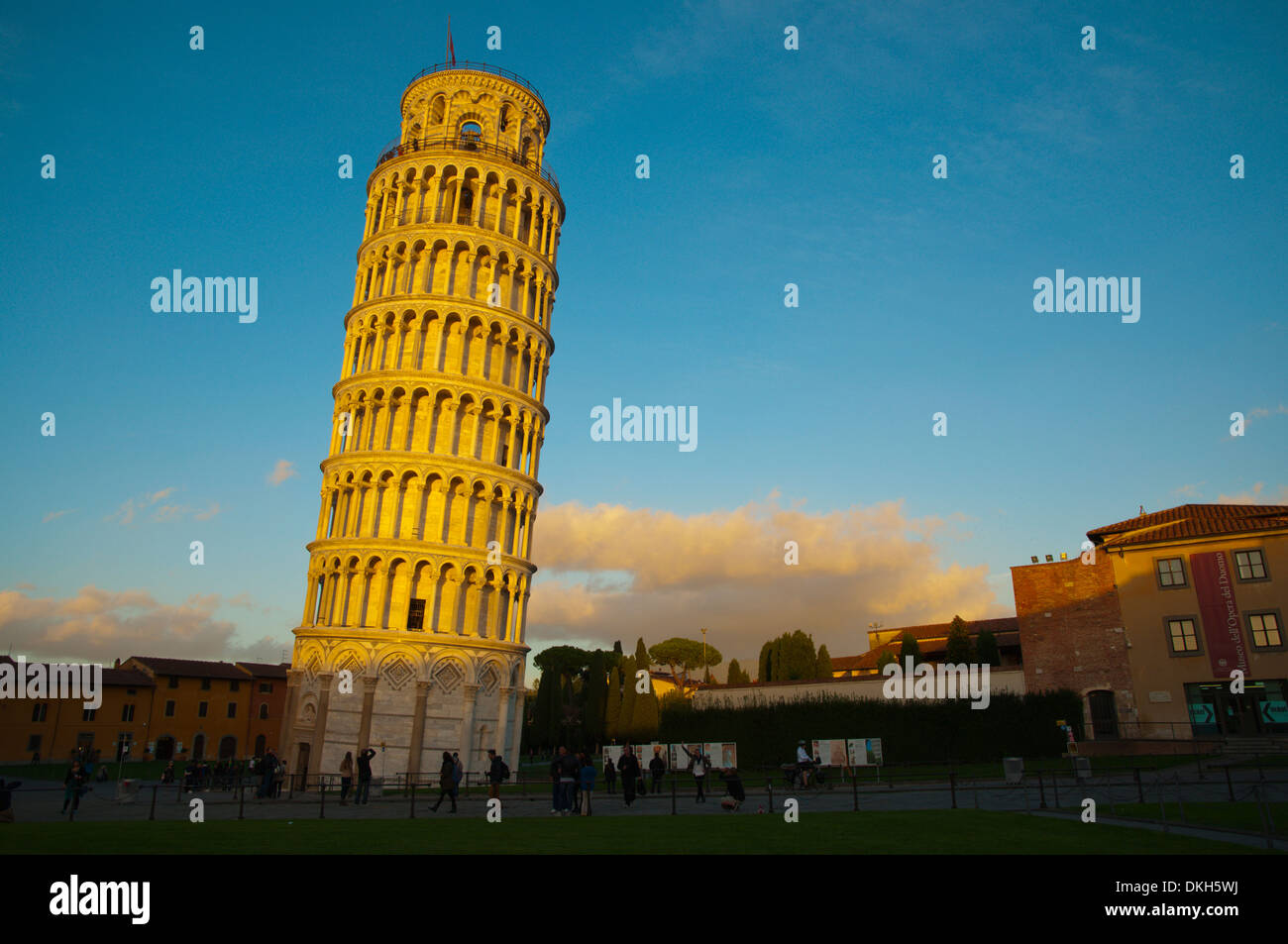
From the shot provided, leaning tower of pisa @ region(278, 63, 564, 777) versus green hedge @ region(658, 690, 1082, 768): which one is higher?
leaning tower of pisa @ region(278, 63, 564, 777)

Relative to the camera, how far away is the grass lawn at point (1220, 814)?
14578mm

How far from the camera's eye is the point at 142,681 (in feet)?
261

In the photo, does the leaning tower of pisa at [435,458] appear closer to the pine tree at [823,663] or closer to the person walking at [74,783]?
the person walking at [74,783]

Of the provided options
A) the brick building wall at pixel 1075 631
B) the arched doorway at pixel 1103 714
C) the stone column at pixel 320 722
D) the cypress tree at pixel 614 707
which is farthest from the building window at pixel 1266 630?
the stone column at pixel 320 722

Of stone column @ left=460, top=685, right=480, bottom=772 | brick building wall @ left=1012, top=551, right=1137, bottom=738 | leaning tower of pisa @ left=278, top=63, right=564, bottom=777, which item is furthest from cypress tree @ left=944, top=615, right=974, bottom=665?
stone column @ left=460, top=685, right=480, bottom=772

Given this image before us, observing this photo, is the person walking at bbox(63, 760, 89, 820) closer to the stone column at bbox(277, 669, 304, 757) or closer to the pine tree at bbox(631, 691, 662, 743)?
Answer: the stone column at bbox(277, 669, 304, 757)

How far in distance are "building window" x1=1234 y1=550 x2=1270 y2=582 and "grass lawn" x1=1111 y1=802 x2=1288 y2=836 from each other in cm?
2596

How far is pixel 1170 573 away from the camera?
135 ft

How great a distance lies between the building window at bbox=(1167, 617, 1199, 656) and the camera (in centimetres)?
3962
